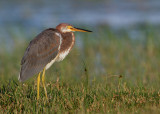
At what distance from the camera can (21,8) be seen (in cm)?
2050

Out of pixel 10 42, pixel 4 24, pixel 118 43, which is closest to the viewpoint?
pixel 118 43

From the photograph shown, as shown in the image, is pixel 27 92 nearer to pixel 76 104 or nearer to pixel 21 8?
pixel 76 104

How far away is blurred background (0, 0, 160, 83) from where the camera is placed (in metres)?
9.11

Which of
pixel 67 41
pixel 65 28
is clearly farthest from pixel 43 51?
pixel 65 28

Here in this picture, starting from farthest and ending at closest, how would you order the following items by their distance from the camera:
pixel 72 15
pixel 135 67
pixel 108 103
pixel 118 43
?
1. pixel 72 15
2. pixel 118 43
3. pixel 135 67
4. pixel 108 103

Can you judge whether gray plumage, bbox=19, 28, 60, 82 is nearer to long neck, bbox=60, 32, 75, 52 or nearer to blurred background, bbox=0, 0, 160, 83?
long neck, bbox=60, 32, 75, 52

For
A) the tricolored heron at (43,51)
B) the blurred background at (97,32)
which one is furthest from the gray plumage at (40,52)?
the blurred background at (97,32)

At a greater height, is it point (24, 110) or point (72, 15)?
point (72, 15)

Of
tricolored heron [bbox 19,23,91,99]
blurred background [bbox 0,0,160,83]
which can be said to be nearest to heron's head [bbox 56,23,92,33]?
tricolored heron [bbox 19,23,91,99]

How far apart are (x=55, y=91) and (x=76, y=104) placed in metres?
0.60

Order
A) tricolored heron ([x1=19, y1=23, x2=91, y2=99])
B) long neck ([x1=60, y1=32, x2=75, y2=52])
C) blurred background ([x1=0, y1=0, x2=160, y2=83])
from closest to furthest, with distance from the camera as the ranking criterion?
tricolored heron ([x1=19, y1=23, x2=91, y2=99]) < long neck ([x1=60, y1=32, x2=75, y2=52]) < blurred background ([x1=0, y1=0, x2=160, y2=83])

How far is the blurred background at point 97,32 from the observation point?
911 cm

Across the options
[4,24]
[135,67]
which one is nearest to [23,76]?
[135,67]

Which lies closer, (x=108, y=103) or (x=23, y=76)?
(x=108, y=103)
